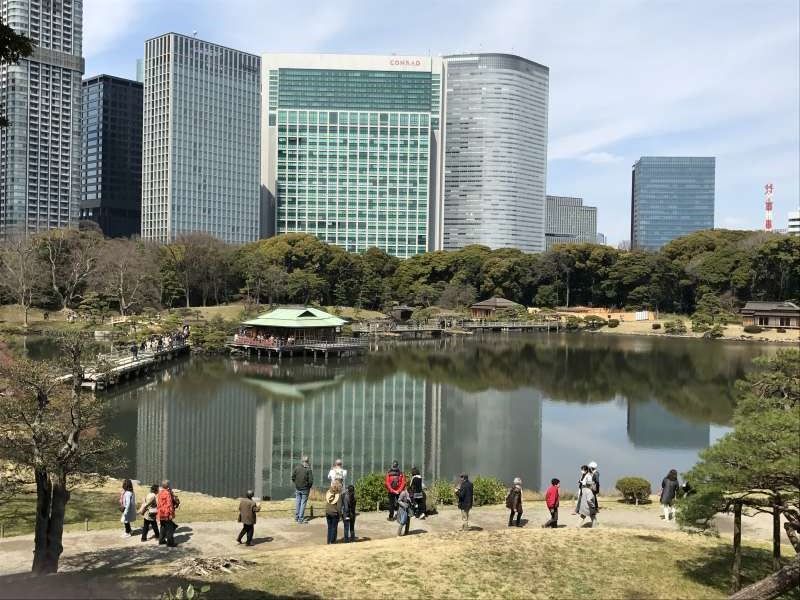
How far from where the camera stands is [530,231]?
156 m

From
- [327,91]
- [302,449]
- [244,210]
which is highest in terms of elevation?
[327,91]

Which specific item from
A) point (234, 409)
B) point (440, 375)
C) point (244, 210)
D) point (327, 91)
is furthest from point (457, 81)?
point (234, 409)

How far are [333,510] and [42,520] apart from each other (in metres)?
4.50

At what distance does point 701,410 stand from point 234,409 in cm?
2331

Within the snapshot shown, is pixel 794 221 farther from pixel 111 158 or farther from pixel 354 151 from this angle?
pixel 111 158

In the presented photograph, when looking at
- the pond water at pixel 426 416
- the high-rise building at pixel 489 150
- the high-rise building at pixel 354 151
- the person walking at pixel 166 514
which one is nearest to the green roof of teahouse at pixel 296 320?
the pond water at pixel 426 416

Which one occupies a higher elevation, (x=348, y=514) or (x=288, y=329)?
(x=288, y=329)

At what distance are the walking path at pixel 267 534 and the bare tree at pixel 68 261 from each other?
53.1m

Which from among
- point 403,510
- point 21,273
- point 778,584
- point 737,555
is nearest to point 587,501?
point 403,510

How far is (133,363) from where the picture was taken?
130ft

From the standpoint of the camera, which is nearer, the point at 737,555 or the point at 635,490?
the point at 737,555

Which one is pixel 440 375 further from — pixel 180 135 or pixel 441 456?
pixel 180 135

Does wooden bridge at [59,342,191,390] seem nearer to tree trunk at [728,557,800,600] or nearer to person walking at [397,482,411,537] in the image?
person walking at [397,482,411,537]

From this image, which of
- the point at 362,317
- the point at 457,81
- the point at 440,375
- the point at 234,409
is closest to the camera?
the point at 234,409
